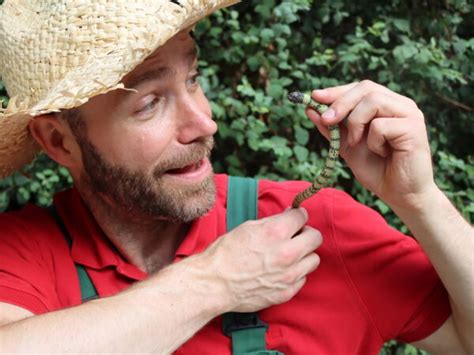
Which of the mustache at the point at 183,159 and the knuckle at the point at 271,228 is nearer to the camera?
the knuckle at the point at 271,228

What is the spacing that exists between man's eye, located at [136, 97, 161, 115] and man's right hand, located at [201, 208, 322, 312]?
1.40 feet

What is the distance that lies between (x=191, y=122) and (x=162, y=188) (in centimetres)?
21

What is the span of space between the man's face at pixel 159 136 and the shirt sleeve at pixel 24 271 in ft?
1.02

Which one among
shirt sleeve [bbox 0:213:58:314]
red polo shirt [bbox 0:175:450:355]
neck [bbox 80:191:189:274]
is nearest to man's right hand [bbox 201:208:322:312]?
red polo shirt [bbox 0:175:450:355]

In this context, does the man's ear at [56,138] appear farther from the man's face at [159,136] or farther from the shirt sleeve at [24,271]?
the shirt sleeve at [24,271]

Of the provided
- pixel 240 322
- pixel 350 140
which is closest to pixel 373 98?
pixel 350 140

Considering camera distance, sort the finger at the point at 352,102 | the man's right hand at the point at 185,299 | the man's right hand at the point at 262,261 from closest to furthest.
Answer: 1. the man's right hand at the point at 185,299
2. the finger at the point at 352,102
3. the man's right hand at the point at 262,261

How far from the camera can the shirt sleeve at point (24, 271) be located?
1.78 meters

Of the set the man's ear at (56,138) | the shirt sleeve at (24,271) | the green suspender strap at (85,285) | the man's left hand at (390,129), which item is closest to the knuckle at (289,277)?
the man's left hand at (390,129)

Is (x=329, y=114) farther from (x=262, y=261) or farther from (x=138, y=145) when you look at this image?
(x=138, y=145)

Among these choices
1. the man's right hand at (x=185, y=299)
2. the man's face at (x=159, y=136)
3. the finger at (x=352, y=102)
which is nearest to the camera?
the man's right hand at (x=185, y=299)

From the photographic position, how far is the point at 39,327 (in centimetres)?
152

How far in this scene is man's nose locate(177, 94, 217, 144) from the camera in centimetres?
188

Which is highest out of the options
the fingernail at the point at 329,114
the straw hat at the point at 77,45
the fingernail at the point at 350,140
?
the straw hat at the point at 77,45
